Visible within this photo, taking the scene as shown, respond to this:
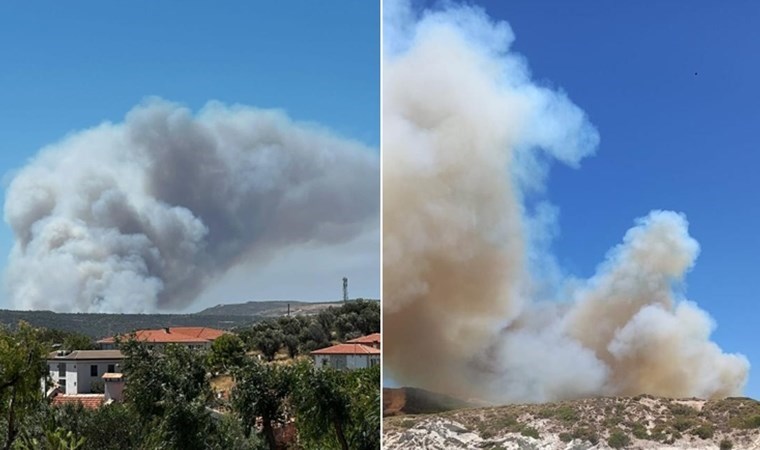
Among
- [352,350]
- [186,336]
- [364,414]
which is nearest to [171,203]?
[186,336]

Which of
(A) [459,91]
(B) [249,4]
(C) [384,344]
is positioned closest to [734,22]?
(A) [459,91]

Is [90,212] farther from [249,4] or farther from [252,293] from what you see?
[249,4]

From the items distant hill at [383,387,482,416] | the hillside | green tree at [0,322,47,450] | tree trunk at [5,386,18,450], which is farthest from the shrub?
tree trunk at [5,386,18,450]

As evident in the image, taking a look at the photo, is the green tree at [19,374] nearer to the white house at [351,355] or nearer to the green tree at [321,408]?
the green tree at [321,408]

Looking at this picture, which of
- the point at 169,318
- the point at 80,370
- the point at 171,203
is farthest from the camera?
the point at 171,203

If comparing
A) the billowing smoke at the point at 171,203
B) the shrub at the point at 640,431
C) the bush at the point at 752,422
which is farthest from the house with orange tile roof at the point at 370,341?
the bush at the point at 752,422

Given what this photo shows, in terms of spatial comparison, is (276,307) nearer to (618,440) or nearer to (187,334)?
(187,334)
